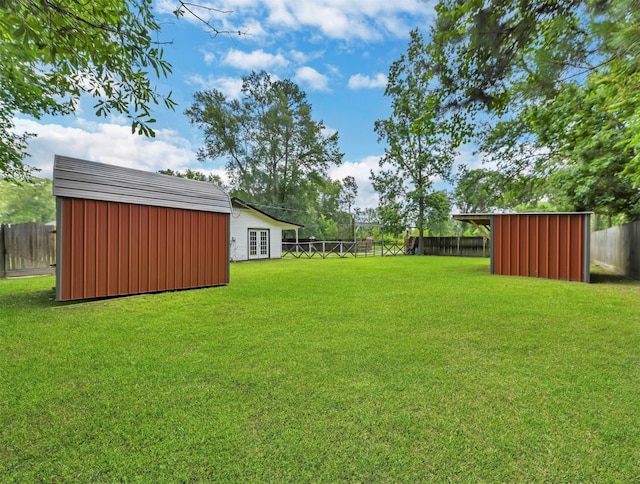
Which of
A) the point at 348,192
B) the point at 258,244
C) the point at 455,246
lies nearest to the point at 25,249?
the point at 258,244

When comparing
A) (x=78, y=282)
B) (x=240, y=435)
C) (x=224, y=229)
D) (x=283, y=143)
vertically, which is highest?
(x=283, y=143)

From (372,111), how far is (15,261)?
61.2 feet

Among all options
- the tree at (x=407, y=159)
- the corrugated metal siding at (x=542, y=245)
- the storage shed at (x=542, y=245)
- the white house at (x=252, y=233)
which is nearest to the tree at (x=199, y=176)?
the white house at (x=252, y=233)

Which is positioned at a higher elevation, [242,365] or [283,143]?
[283,143]

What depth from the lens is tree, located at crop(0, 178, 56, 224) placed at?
3134 cm

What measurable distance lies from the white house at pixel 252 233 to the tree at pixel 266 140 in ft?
23.7

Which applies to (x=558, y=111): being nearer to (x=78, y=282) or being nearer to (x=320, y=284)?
(x=320, y=284)

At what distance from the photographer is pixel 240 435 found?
1.75 metres

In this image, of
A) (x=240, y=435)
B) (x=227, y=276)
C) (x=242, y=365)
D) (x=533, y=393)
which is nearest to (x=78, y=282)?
(x=227, y=276)

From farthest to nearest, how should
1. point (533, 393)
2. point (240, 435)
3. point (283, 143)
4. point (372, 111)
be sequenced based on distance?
point (283, 143) → point (372, 111) → point (533, 393) → point (240, 435)

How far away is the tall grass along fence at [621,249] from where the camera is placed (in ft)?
26.6

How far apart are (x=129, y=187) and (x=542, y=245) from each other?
1029 centimetres

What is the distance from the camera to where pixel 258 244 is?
15758 millimetres

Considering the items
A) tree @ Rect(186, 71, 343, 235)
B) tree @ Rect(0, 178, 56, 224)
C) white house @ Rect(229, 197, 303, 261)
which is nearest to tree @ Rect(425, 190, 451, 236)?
white house @ Rect(229, 197, 303, 261)
